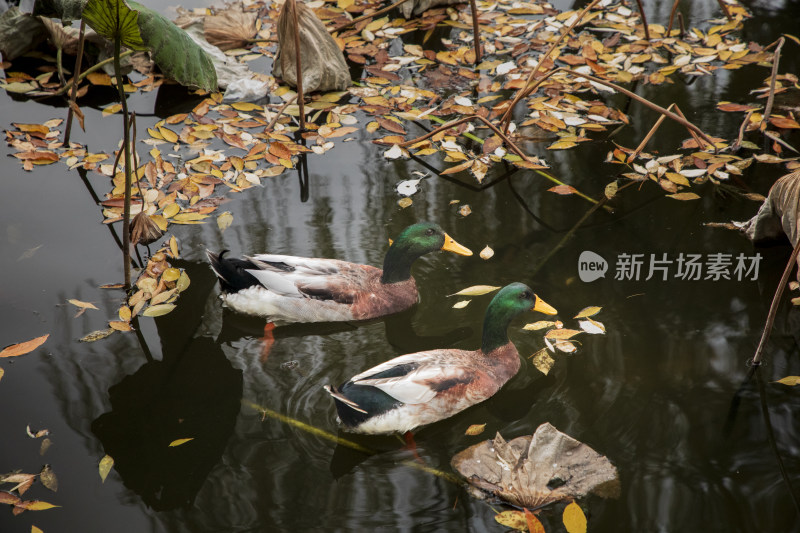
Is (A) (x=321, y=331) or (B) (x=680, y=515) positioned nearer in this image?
(B) (x=680, y=515)

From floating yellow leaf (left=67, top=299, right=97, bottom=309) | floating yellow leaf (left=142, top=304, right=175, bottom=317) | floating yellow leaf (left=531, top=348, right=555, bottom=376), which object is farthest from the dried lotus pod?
floating yellow leaf (left=531, top=348, right=555, bottom=376)

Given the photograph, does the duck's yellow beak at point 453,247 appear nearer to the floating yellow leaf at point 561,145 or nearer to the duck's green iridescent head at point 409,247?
the duck's green iridescent head at point 409,247

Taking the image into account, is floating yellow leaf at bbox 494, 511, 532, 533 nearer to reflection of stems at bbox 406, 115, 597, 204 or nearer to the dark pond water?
the dark pond water

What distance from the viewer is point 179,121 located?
6082 millimetres

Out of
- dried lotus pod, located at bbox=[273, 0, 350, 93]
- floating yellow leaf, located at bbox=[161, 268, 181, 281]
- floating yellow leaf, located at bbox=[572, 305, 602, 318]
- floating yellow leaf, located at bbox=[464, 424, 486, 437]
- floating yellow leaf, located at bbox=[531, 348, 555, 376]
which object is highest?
dried lotus pod, located at bbox=[273, 0, 350, 93]

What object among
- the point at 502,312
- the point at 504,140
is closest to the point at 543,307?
the point at 502,312

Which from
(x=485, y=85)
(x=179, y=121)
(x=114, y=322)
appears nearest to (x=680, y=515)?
(x=114, y=322)

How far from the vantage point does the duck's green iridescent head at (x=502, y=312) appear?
376cm

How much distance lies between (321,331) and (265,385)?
56 centimetres

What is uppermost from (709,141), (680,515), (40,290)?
(709,141)

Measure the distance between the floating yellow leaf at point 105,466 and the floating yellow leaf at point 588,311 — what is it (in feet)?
8.30

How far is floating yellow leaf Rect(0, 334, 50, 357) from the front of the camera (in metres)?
3.93

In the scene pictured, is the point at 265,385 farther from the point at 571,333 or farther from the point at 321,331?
the point at 571,333

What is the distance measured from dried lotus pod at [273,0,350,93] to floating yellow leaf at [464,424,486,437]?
12.4ft
